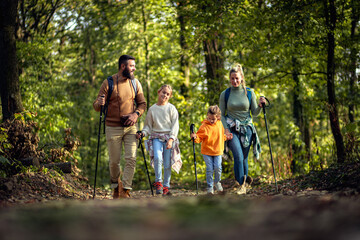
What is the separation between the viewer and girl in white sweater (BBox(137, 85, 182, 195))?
313 inches

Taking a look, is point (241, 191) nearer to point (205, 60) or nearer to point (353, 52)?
point (353, 52)

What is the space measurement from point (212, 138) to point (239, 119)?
62cm

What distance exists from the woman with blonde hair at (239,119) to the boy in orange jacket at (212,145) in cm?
21

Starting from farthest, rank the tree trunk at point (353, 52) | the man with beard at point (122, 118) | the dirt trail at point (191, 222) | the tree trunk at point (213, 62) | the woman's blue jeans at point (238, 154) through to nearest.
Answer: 1. the tree trunk at point (213, 62)
2. the tree trunk at point (353, 52)
3. the woman's blue jeans at point (238, 154)
4. the man with beard at point (122, 118)
5. the dirt trail at point (191, 222)

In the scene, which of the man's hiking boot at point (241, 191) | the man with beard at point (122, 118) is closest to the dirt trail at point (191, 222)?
the man with beard at point (122, 118)

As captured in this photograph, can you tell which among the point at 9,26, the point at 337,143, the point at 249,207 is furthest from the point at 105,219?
the point at 9,26

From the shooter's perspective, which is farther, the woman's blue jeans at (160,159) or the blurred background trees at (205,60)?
the blurred background trees at (205,60)

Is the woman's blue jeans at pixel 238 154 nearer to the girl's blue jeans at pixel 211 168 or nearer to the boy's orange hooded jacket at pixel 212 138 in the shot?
the boy's orange hooded jacket at pixel 212 138

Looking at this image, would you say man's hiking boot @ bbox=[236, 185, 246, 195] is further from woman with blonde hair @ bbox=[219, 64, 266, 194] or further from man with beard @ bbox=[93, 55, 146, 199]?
man with beard @ bbox=[93, 55, 146, 199]

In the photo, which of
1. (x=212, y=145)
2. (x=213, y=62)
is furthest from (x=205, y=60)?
(x=212, y=145)

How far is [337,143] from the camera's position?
9039 millimetres

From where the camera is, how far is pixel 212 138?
26.2ft

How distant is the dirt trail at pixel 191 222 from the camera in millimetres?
2518

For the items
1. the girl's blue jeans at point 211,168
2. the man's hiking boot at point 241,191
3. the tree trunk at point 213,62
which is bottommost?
the man's hiking boot at point 241,191
